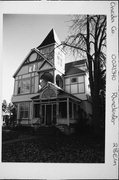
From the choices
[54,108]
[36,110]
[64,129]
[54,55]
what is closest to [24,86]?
[36,110]

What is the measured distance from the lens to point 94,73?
402 cm

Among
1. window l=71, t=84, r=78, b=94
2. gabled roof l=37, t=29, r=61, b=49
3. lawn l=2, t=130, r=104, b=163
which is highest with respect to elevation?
gabled roof l=37, t=29, r=61, b=49

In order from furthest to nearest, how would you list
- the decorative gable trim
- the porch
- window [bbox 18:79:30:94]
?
window [bbox 18:79:30:94] → the decorative gable trim → the porch

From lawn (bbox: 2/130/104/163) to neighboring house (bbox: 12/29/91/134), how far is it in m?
0.35

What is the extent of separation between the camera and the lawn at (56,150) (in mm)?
3133

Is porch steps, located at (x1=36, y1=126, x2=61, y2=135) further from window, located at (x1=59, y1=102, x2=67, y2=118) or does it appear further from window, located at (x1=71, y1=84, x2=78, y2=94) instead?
window, located at (x1=71, y1=84, x2=78, y2=94)

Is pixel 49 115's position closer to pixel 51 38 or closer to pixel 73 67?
pixel 73 67

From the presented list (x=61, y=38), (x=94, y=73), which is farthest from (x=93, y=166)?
(x=61, y=38)

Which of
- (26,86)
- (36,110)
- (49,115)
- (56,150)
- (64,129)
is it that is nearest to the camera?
(56,150)

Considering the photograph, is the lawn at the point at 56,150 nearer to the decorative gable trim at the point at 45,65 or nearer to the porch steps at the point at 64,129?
the porch steps at the point at 64,129

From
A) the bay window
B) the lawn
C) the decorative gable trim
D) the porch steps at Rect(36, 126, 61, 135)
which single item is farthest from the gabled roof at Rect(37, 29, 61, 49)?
the lawn

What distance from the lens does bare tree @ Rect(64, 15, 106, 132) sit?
3721 mm

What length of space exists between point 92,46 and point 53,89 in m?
1.29

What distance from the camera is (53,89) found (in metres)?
4.04
